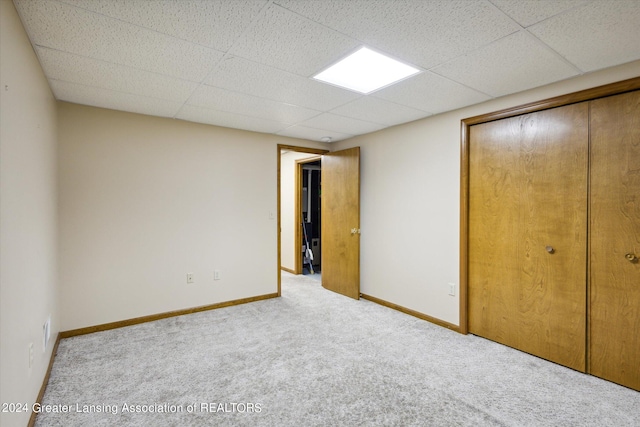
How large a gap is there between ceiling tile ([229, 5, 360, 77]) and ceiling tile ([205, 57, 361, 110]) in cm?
13

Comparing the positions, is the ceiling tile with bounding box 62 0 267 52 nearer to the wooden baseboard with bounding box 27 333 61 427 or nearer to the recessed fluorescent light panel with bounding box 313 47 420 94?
the recessed fluorescent light panel with bounding box 313 47 420 94

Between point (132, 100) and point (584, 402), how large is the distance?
13.7ft

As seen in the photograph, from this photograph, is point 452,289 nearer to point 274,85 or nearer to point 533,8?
point 533,8

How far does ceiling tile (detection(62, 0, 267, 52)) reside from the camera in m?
1.44

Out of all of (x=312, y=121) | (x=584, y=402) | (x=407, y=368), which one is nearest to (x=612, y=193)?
(x=584, y=402)

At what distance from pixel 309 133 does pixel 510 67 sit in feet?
8.08

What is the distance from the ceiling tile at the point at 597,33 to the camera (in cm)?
149

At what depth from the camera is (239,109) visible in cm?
303

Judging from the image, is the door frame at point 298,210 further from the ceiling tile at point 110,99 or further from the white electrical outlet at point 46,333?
the white electrical outlet at point 46,333

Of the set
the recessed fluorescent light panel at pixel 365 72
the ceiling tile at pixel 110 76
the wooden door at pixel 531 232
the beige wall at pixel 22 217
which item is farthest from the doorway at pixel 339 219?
the beige wall at pixel 22 217

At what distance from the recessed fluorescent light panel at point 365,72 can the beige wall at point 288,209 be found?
10.3ft

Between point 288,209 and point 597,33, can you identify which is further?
point 288,209

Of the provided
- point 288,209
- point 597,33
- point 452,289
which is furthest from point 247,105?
point 288,209

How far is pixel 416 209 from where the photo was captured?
3477 mm
